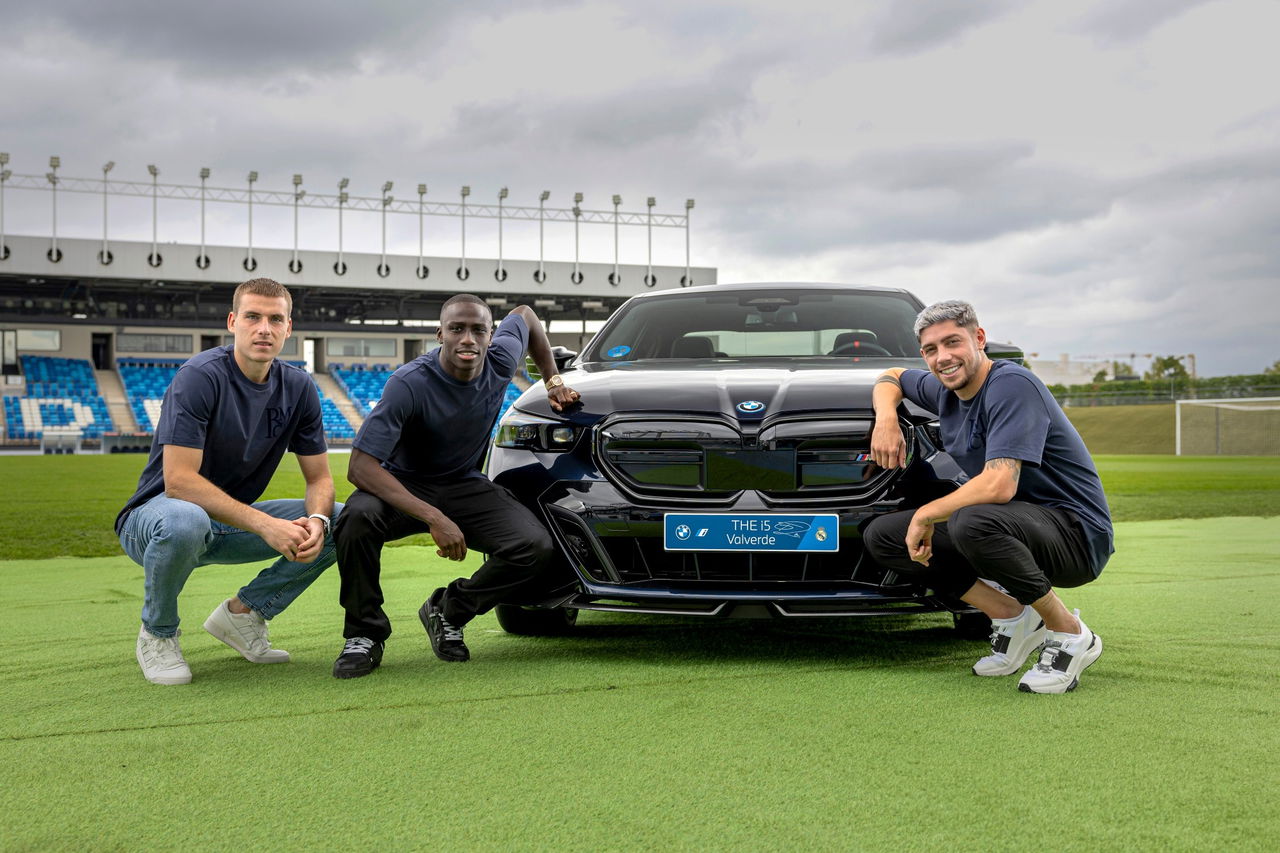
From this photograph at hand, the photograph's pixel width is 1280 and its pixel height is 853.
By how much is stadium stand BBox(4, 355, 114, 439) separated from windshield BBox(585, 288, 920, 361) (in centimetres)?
3880

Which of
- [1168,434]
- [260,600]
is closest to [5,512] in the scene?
[260,600]

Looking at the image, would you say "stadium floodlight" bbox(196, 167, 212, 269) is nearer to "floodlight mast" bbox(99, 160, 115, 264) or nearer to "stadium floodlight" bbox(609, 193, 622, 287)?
"floodlight mast" bbox(99, 160, 115, 264)

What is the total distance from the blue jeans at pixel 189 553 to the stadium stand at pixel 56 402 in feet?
128

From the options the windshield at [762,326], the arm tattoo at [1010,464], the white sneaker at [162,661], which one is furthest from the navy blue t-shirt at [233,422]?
the arm tattoo at [1010,464]

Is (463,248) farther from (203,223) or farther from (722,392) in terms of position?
(722,392)

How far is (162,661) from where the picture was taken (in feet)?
11.8

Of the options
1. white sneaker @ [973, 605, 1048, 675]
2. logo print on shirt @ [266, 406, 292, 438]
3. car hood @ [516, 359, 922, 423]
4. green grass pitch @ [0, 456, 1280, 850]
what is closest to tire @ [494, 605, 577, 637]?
green grass pitch @ [0, 456, 1280, 850]

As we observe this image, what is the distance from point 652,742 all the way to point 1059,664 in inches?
54.3

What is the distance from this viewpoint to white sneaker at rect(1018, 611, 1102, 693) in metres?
3.29

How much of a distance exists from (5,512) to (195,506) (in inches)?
395

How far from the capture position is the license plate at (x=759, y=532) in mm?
3486

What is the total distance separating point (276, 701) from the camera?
330 centimetres

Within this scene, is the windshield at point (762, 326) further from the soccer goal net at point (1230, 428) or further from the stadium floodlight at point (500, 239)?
the stadium floodlight at point (500, 239)

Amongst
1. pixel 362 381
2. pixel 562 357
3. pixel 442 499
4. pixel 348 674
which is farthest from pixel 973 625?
pixel 362 381
